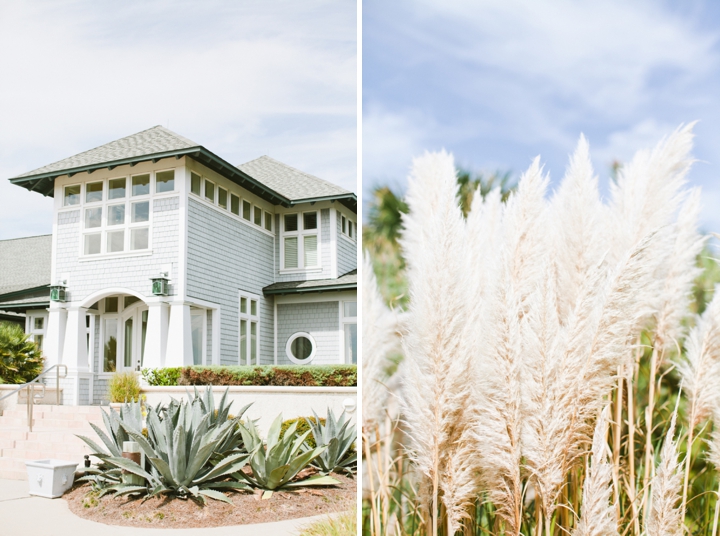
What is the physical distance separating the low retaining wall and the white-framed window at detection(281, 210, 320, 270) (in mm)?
1215

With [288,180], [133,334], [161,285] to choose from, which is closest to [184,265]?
[161,285]

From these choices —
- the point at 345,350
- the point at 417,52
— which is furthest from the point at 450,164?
the point at 345,350

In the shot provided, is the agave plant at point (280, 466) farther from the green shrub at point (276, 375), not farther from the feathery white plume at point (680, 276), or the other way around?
the feathery white plume at point (680, 276)

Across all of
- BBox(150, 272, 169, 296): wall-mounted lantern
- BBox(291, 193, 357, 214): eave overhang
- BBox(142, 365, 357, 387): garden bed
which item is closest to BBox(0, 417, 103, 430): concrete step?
BBox(142, 365, 357, 387): garden bed

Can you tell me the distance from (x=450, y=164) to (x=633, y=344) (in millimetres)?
817

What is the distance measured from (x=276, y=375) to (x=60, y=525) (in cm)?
185

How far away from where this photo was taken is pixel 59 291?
7.13 metres

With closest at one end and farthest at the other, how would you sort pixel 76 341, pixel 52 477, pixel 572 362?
1. pixel 572 362
2. pixel 52 477
3. pixel 76 341

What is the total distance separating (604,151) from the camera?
2.02 meters

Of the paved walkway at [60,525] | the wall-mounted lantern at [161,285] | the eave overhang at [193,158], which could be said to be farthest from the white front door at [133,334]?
the paved walkway at [60,525]

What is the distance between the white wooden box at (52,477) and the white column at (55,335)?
8.34 ft

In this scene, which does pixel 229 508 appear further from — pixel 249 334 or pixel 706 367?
pixel 706 367

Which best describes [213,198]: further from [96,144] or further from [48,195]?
[48,195]

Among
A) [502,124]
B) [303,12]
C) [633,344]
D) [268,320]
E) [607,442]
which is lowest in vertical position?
[607,442]
